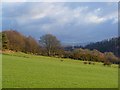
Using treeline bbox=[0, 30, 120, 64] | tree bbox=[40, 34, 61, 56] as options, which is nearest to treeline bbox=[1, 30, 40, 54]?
treeline bbox=[0, 30, 120, 64]

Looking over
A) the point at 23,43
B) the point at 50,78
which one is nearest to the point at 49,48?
the point at 23,43

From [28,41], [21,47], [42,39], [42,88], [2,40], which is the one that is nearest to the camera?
[42,88]

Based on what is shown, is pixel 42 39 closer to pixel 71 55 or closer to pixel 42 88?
pixel 71 55

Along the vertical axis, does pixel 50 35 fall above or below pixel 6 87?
above

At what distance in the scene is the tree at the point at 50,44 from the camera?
13752cm

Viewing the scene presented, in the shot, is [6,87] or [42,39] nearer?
[6,87]

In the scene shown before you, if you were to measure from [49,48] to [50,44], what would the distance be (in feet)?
24.8

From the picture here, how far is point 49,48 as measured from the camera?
468 ft

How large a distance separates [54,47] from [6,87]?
117826mm

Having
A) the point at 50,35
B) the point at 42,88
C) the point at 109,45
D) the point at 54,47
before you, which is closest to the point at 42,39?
the point at 50,35

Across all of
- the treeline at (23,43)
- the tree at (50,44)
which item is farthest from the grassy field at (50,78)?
the tree at (50,44)

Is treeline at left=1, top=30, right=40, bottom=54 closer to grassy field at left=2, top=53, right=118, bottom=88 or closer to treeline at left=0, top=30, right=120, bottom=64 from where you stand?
treeline at left=0, top=30, right=120, bottom=64

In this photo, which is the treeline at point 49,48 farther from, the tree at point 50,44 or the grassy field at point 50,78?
the grassy field at point 50,78

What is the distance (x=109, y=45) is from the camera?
18962 cm
